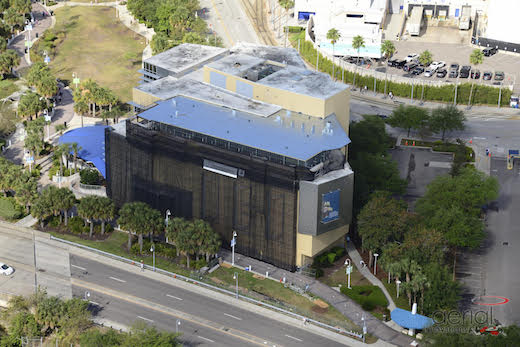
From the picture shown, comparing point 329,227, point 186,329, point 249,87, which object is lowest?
point 186,329

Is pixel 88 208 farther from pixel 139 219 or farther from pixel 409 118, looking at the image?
pixel 409 118

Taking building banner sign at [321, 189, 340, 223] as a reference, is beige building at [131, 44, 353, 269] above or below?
above

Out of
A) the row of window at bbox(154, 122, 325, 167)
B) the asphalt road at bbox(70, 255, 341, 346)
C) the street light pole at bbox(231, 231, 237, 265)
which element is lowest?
the asphalt road at bbox(70, 255, 341, 346)

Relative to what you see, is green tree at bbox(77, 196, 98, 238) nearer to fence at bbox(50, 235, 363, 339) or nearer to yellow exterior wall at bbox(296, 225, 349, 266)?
fence at bbox(50, 235, 363, 339)

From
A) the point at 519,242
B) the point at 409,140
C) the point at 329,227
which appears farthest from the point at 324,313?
the point at 409,140

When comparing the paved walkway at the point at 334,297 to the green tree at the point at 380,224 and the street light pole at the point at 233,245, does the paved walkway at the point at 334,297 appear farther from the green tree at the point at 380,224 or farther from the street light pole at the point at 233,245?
the green tree at the point at 380,224

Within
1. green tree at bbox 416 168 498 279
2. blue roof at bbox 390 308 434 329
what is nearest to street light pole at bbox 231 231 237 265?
blue roof at bbox 390 308 434 329

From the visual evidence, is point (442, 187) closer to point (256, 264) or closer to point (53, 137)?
point (256, 264)
